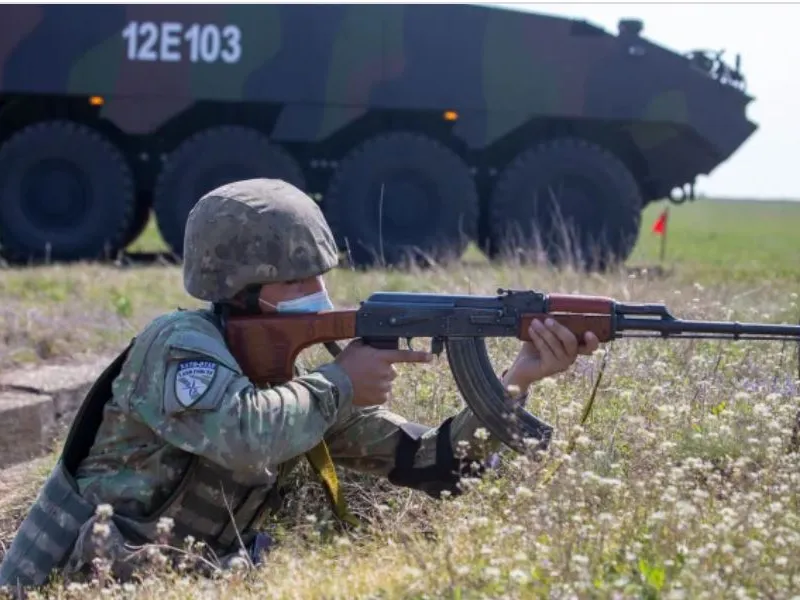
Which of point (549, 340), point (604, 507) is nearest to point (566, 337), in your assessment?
point (549, 340)

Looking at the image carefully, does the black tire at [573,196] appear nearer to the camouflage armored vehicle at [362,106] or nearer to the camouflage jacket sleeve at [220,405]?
the camouflage armored vehicle at [362,106]

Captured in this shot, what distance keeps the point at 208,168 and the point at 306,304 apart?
9.77 m

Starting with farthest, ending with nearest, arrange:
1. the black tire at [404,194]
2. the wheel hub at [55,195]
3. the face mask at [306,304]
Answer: the wheel hub at [55,195] → the black tire at [404,194] → the face mask at [306,304]

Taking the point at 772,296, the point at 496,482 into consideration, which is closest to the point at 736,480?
the point at 496,482

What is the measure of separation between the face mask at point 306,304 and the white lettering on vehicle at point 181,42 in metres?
10.2

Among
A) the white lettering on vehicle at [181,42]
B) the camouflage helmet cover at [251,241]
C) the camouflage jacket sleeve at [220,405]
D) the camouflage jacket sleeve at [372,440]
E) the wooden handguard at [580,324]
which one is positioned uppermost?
the white lettering on vehicle at [181,42]

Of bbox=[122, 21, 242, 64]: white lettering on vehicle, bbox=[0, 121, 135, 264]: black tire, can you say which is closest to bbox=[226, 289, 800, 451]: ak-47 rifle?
bbox=[0, 121, 135, 264]: black tire

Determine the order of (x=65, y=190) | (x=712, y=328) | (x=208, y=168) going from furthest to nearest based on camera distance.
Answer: (x=65, y=190)
(x=208, y=168)
(x=712, y=328)

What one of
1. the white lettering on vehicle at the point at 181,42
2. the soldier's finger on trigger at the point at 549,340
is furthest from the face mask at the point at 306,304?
the white lettering on vehicle at the point at 181,42

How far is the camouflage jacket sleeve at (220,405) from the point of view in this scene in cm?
362

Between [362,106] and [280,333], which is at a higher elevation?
[362,106]

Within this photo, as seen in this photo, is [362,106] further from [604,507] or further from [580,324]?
[604,507]

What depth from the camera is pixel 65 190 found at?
14.0m

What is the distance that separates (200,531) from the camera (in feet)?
12.8
